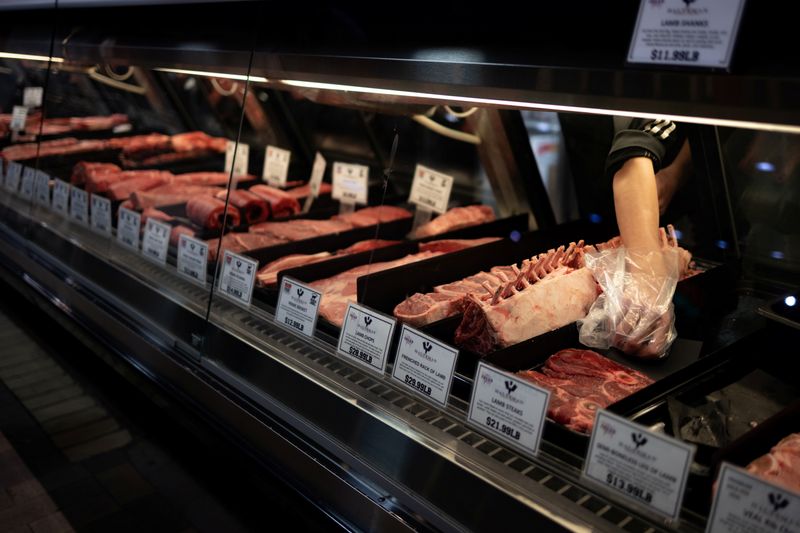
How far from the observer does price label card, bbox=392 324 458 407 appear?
1493 millimetres

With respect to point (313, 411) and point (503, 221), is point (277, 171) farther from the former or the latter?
point (313, 411)

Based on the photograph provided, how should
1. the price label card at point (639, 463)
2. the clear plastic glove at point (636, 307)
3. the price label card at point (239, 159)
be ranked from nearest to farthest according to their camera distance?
the price label card at point (639, 463) → the clear plastic glove at point (636, 307) → the price label card at point (239, 159)

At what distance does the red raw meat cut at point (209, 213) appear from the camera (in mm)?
2938

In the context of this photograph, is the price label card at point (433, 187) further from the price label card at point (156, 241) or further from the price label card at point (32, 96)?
the price label card at point (32, 96)

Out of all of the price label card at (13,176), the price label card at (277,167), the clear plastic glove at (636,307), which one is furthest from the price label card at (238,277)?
the price label card at (13,176)

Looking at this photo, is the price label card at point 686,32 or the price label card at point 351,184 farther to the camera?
the price label card at point 351,184

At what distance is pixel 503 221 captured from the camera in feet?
8.93

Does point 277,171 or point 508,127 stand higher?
point 508,127

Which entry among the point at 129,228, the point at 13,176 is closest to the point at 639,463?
the point at 129,228

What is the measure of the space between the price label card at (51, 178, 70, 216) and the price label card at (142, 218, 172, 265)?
0.71 meters

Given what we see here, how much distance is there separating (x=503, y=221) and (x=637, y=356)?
3.42ft

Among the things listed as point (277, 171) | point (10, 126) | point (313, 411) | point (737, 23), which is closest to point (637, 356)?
point (313, 411)

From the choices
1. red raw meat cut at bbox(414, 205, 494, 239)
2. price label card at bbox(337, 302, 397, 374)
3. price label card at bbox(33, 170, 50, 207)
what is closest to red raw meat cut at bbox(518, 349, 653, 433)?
price label card at bbox(337, 302, 397, 374)

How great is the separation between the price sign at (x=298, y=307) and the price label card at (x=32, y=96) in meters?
2.84
